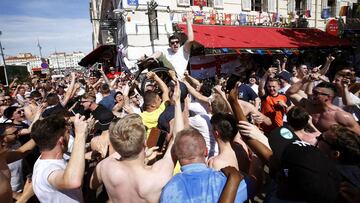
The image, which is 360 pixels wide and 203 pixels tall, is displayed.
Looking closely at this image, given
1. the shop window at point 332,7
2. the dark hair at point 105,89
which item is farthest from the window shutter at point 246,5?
the dark hair at point 105,89

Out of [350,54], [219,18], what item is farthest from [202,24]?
[350,54]

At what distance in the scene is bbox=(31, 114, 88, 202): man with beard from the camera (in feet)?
6.64

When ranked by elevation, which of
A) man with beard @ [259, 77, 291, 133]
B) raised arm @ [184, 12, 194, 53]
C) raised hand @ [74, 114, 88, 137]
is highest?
raised arm @ [184, 12, 194, 53]

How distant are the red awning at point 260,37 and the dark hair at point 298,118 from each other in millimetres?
7857

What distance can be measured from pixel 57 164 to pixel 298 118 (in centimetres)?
243

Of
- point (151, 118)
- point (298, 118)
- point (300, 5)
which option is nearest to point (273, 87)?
point (298, 118)

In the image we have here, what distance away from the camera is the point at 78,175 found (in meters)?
2.01

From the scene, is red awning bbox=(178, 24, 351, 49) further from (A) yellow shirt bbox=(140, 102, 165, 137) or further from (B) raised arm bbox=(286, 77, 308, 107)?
(A) yellow shirt bbox=(140, 102, 165, 137)

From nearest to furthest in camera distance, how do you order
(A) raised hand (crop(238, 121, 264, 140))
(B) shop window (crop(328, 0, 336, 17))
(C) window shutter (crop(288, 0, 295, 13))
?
(A) raised hand (crop(238, 121, 264, 140))
(C) window shutter (crop(288, 0, 295, 13))
(B) shop window (crop(328, 0, 336, 17))

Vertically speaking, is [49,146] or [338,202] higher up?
[49,146]

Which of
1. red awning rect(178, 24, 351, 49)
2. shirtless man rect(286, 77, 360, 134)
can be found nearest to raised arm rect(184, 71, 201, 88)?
shirtless man rect(286, 77, 360, 134)

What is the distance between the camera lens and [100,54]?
20.1 meters

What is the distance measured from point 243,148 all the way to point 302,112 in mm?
736

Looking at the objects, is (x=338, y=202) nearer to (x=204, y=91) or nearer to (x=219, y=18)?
(x=204, y=91)
